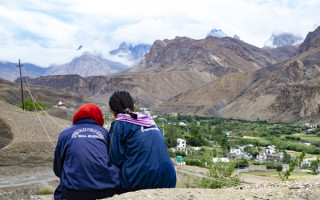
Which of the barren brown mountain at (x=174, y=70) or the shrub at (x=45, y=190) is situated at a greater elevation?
the barren brown mountain at (x=174, y=70)

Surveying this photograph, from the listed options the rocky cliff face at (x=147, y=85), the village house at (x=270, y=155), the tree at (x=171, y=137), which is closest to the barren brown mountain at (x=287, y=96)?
the village house at (x=270, y=155)

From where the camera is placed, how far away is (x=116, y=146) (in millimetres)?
3641

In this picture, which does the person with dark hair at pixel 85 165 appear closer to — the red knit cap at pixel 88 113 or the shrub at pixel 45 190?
the red knit cap at pixel 88 113

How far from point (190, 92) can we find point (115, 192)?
388 feet

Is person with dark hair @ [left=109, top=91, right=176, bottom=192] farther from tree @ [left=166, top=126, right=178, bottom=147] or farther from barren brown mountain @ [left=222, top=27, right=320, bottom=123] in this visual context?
barren brown mountain @ [left=222, top=27, right=320, bottom=123]

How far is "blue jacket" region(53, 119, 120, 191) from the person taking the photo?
3.51m

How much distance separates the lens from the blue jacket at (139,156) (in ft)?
11.8

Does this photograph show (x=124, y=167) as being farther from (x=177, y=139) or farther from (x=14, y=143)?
(x=177, y=139)

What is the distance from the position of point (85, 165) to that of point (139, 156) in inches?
23.9

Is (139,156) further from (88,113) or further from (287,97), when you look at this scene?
(287,97)

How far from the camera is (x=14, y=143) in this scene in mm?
15594

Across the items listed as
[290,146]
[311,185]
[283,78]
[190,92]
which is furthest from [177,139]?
[190,92]

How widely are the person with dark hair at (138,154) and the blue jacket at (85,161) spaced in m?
0.12

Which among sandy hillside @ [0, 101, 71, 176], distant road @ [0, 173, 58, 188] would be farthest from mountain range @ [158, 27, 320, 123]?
distant road @ [0, 173, 58, 188]
